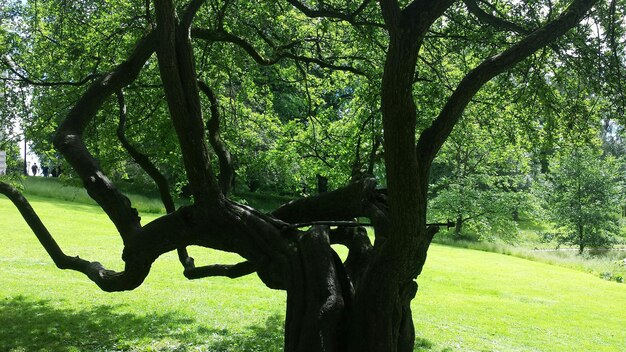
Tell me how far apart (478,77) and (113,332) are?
8.69 meters

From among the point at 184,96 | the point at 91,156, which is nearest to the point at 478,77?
the point at 184,96

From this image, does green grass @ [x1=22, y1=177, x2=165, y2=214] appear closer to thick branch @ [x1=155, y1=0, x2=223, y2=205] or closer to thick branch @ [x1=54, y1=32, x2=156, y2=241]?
thick branch @ [x1=54, y1=32, x2=156, y2=241]

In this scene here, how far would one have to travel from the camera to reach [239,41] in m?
8.34

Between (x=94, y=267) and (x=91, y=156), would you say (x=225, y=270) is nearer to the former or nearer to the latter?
(x=94, y=267)

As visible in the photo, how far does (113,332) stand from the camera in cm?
1020

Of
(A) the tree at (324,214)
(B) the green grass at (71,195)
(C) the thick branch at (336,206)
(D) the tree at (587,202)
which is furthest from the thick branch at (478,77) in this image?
(D) the tree at (587,202)

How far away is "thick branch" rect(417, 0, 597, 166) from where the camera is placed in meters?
4.43

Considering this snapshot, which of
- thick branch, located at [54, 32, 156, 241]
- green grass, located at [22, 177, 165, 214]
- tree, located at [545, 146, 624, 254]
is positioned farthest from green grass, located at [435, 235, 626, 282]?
thick branch, located at [54, 32, 156, 241]

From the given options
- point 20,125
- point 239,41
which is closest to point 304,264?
point 239,41

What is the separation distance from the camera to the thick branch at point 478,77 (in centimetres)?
443

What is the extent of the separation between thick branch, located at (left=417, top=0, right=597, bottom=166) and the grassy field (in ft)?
20.9

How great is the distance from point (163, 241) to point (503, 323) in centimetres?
1127

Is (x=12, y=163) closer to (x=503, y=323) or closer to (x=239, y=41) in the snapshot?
(x=239, y=41)

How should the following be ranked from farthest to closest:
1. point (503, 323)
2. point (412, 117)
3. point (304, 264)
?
point (503, 323) < point (304, 264) < point (412, 117)
